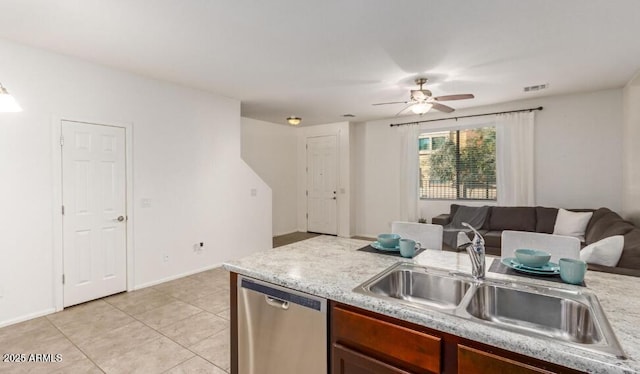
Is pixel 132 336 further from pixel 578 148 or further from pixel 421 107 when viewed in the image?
pixel 578 148

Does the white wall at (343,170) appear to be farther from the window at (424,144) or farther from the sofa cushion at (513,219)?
the sofa cushion at (513,219)

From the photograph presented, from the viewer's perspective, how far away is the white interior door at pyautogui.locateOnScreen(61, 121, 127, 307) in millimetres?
3145

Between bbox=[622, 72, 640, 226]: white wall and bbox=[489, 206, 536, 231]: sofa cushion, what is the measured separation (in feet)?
3.44

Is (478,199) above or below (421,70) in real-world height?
below

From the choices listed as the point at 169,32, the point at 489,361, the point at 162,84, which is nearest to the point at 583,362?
the point at 489,361

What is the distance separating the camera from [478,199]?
5465 mm

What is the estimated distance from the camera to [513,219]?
186 inches

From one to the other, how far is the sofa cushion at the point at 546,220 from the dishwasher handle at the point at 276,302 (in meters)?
4.45

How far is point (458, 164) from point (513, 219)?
1.37 meters

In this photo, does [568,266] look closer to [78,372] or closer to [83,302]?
[78,372]

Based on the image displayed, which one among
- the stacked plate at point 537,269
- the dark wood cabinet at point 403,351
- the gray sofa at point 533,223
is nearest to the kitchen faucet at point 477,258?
the stacked plate at point 537,269

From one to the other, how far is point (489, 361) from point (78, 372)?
258 centimetres

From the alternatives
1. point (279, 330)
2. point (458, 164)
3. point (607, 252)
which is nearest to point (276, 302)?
point (279, 330)

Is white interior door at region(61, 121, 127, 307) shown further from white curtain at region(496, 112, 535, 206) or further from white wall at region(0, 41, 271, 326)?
white curtain at region(496, 112, 535, 206)
